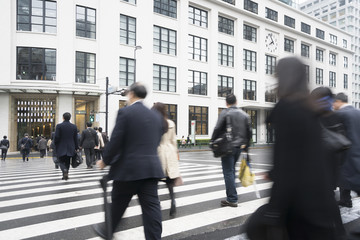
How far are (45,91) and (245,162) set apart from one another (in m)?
21.5

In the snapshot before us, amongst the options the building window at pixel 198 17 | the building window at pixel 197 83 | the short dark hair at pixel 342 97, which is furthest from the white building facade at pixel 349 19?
the short dark hair at pixel 342 97

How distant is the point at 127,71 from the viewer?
26.7m

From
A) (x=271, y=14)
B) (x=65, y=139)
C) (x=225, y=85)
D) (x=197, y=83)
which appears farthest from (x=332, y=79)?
(x=65, y=139)

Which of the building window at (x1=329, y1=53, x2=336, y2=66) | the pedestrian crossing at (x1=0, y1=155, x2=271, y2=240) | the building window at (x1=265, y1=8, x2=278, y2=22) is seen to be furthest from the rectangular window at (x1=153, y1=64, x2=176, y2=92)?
the building window at (x1=329, y1=53, x2=336, y2=66)

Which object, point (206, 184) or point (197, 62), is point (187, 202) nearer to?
point (206, 184)

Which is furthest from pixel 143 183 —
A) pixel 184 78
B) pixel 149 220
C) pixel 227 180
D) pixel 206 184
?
pixel 184 78

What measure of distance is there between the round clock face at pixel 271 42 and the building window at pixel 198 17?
1093 cm

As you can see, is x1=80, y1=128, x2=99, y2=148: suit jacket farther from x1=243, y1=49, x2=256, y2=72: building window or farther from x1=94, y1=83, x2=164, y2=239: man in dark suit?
x1=243, y1=49, x2=256, y2=72: building window

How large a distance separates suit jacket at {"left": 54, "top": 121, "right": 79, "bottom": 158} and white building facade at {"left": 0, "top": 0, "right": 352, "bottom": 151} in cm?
1025

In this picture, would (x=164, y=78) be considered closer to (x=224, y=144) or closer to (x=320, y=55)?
(x=224, y=144)

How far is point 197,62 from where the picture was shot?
31.5 meters

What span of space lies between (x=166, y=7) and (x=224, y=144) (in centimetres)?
2788

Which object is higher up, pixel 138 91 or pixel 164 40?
pixel 164 40

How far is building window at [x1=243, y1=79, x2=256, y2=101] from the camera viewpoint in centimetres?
3653
